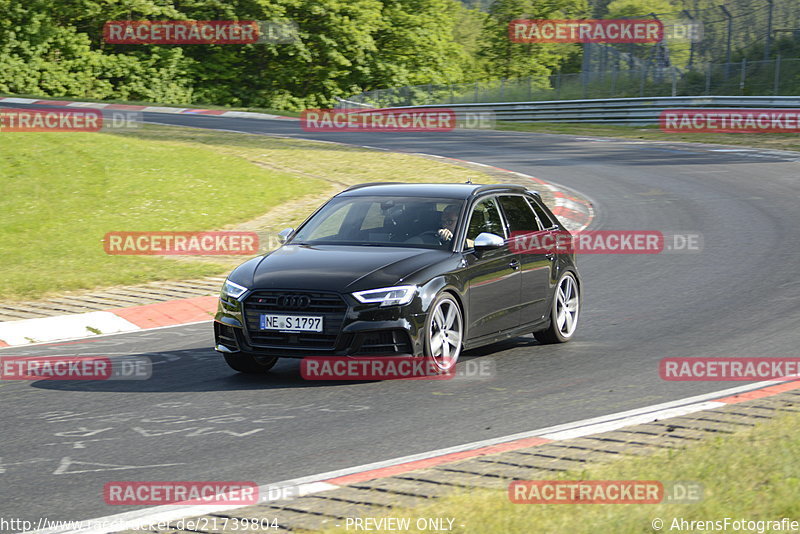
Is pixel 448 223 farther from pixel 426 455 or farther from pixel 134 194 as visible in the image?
pixel 134 194

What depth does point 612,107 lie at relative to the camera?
137 feet

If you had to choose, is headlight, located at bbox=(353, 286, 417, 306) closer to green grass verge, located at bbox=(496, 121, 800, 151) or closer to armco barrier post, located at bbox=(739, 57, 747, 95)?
green grass verge, located at bbox=(496, 121, 800, 151)

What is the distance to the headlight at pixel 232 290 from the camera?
897 cm

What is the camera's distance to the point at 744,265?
49.1ft

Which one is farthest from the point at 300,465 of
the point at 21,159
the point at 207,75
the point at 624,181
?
the point at 207,75

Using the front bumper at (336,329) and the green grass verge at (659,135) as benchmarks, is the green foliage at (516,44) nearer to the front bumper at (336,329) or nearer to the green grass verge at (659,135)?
the green grass verge at (659,135)

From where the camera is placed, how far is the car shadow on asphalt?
29.0ft

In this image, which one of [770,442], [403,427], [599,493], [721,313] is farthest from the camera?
[721,313]

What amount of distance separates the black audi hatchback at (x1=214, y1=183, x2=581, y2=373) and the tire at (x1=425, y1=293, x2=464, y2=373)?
1cm

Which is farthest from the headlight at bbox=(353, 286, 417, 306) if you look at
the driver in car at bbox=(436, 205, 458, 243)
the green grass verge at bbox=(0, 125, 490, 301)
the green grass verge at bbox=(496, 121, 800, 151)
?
the green grass verge at bbox=(496, 121, 800, 151)

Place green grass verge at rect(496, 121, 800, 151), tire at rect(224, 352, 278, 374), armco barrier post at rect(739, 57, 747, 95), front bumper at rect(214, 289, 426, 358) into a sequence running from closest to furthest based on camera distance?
front bumper at rect(214, 289, 426, 358) → tire at rect(224, 352, 278, 374) → green grass verge at rect(496, 121, 800, 151) → armco barrier post at rect(739, 57, 747, 95)

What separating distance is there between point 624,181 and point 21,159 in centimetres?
1307

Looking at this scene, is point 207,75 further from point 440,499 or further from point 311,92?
point 440,499

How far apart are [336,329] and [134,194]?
446 inches
